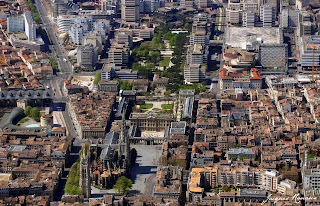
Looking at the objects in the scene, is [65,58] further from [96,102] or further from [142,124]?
[142,124]

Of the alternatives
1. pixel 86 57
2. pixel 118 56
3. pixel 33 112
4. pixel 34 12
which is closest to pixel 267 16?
pixel 118 56

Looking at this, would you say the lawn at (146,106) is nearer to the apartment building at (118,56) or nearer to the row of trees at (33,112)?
the row of trees at (33,112)

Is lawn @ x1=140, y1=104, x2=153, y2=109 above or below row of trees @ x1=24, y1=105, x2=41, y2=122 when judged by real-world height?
below

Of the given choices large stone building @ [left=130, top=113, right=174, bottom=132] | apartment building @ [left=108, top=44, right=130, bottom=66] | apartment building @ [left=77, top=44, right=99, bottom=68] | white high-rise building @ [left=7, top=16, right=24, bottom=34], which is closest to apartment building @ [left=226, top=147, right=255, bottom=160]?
large stone building @ [left=130, top=113, right=174, bottom=132]

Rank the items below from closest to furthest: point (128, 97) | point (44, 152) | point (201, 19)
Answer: point (44, 152), point (128, 97), point (201, 19)

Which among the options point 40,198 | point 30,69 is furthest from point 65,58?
point 40,198

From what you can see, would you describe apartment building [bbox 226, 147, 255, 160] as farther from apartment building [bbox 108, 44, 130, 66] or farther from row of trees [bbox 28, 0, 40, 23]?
row of trees [bbox 28, 0, 40, 23]

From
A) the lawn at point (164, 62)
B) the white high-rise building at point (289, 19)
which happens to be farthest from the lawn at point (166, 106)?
the white high-rise building at point (289, 19)
